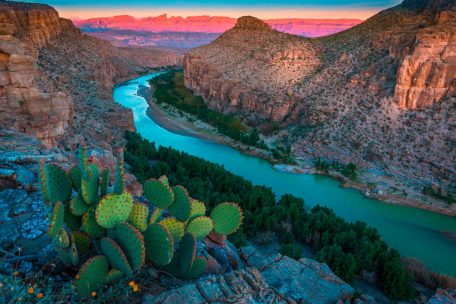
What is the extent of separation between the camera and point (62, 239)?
413 centimetres

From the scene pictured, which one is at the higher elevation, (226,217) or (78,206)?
(78,206)

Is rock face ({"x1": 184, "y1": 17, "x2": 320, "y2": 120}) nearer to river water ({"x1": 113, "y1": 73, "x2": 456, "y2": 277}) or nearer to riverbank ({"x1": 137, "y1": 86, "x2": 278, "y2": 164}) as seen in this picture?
riverbank ({"x1": 137, "y1": 86, "x2": 278, "y2": 164})

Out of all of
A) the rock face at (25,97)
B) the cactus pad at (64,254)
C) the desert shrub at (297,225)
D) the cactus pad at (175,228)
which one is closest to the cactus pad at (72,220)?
the cactus pad at (64,254)

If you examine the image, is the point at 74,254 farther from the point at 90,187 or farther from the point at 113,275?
the point at 90,187

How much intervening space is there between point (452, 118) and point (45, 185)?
32.5m

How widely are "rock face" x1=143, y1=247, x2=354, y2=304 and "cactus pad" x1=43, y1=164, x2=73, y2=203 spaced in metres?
2.07

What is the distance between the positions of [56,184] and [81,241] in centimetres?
104

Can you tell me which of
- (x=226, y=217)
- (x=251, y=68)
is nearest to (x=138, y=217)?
(x=226, y=217)

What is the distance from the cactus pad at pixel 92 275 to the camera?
384cm

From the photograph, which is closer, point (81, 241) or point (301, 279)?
point (81, 241)

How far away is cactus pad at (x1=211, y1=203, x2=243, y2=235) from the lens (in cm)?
623

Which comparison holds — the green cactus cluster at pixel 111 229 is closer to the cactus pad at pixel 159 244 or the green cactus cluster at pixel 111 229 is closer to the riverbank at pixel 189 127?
the cactus pad at pixel 159 244

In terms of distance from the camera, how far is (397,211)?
24031 millimetres

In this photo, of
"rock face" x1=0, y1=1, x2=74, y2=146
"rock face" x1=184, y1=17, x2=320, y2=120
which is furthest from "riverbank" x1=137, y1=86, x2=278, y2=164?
"rock face" x1=0, y1=1, x2=74, y2=146
